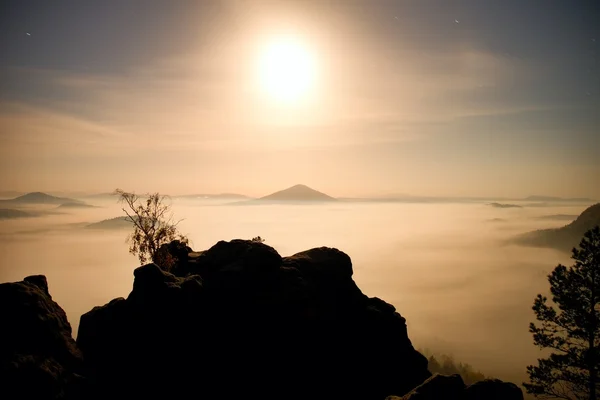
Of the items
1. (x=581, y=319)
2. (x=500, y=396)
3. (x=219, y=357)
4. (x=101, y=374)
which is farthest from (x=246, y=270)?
(x=581, y=319)

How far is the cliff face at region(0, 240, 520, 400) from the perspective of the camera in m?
22.7

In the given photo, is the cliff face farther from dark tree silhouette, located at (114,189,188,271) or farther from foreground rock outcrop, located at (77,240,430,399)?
dark tree silhouette, located at (114,189,188,271)

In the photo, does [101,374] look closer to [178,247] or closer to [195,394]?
[195,394]

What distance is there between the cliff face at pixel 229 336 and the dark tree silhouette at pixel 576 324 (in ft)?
39.5

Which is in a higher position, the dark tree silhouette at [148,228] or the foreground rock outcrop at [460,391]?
the dark tree silhouette at [148,228]

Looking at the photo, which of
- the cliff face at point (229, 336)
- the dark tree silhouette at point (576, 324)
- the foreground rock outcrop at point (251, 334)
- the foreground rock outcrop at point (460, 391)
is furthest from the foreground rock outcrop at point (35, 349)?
the dark tree silhouette at point (576, 324)

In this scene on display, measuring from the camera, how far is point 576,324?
31828mm

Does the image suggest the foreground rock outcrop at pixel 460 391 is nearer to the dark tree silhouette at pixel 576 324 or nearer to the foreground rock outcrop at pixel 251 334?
the foreground rock outcrop at pixel 251 334

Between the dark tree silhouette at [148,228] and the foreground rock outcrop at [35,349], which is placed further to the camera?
the dark tree silhouette at [148,228]

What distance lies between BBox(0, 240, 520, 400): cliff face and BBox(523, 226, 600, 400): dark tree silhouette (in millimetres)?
12037

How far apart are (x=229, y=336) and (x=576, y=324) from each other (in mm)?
33179

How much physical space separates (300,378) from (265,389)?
10.8 feet

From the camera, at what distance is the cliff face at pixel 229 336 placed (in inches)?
892

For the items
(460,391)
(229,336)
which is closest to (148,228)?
(229,336)
